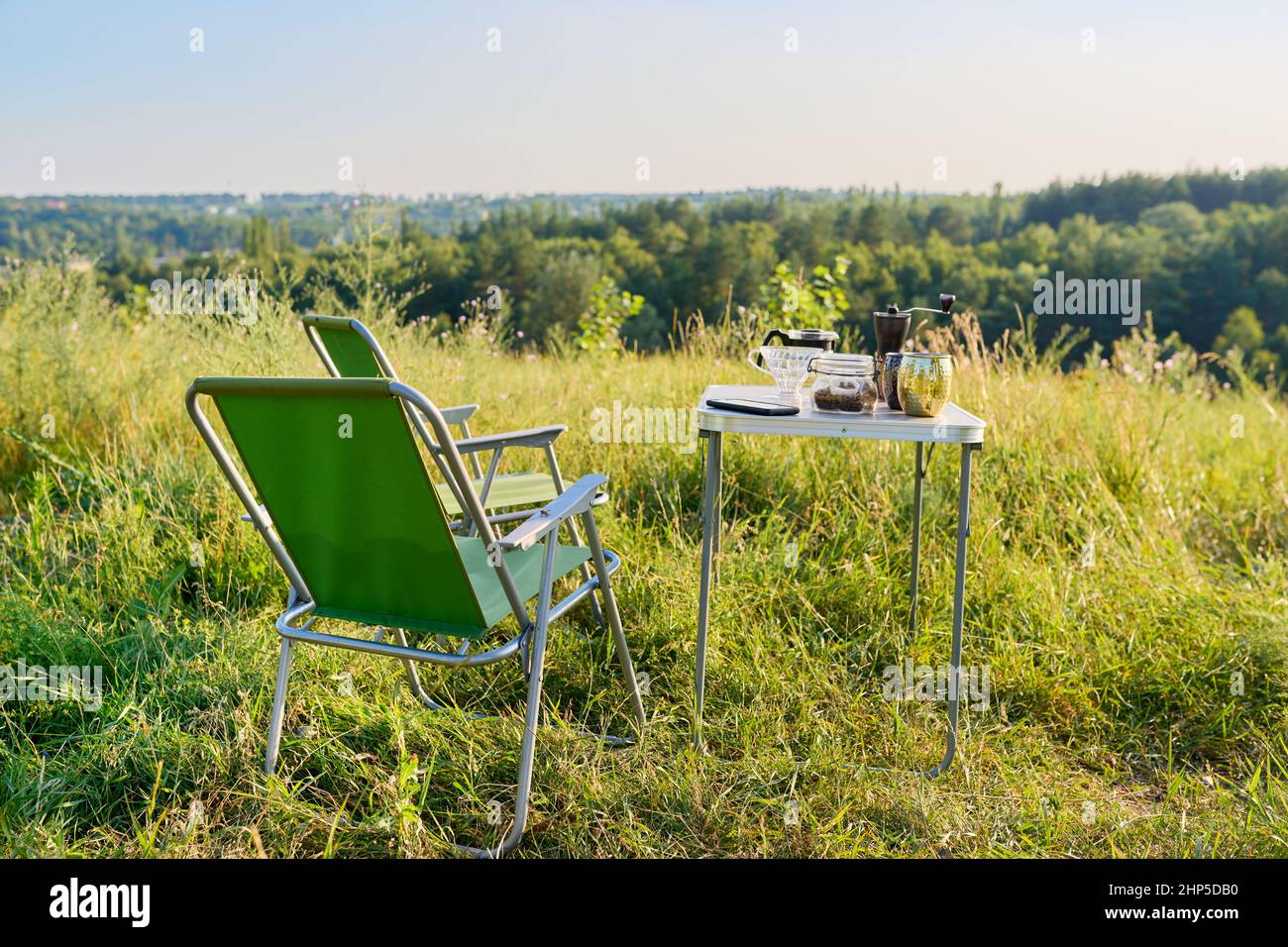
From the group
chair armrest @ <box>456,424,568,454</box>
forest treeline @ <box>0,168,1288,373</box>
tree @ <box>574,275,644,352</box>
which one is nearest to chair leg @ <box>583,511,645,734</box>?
chair armrest @ <box>456,424,568,454</box>

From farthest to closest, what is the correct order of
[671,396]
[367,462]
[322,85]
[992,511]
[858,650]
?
[322,85]
[671,396]
[992,511]
[858,650]
[367,462]

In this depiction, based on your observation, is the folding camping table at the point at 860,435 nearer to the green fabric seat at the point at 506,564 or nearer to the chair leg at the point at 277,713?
the green fabric seat at the point at 506,564

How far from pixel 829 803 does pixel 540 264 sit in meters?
25.0

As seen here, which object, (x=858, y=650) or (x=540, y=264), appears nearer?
(x=858, y=650)

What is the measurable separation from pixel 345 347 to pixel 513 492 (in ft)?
2.57

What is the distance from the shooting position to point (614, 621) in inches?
90.8

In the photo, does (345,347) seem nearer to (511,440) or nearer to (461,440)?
(461,440)

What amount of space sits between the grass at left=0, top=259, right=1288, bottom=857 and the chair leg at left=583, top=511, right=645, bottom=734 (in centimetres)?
10

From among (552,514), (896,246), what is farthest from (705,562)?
(896,246)

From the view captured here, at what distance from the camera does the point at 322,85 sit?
18.7m

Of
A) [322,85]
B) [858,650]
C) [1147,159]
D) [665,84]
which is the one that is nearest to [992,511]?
[858,650]

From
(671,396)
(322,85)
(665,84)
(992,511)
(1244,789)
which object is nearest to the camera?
(1244,789)

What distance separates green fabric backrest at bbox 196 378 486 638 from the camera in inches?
66.8
